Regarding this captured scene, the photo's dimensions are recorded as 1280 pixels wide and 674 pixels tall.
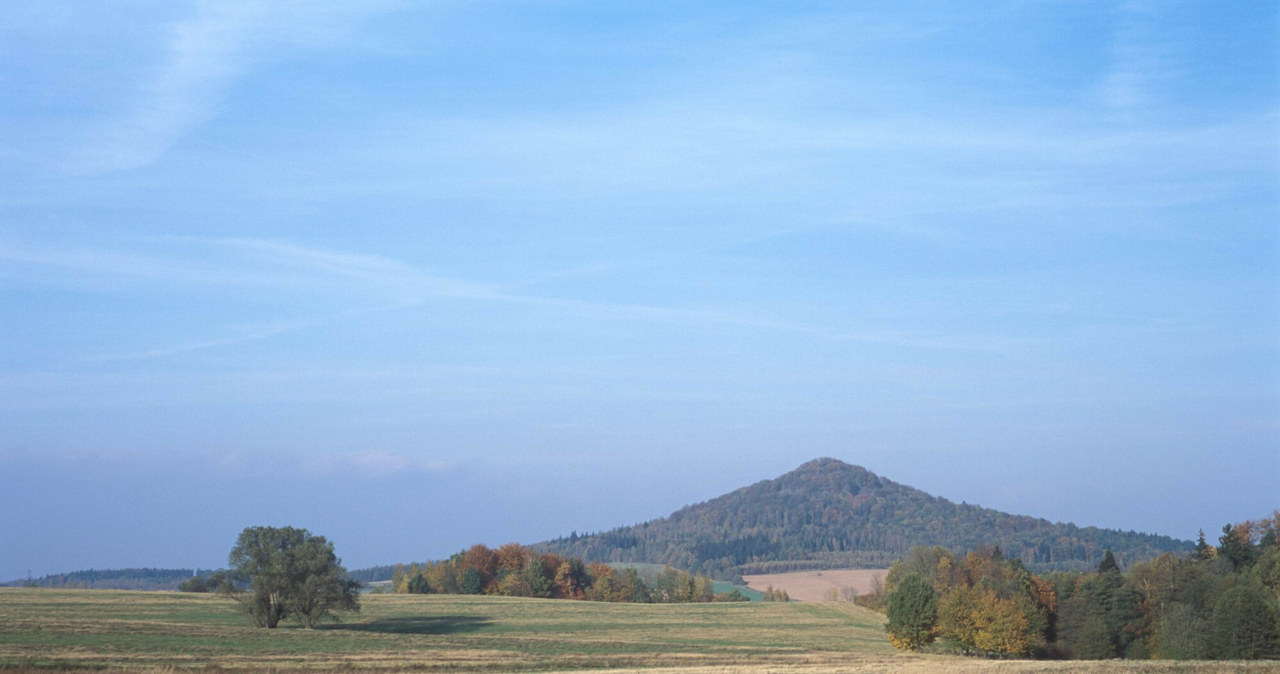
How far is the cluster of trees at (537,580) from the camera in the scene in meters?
148

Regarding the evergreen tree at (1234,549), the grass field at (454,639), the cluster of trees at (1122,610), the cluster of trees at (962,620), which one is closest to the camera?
the grass field at (454,639)

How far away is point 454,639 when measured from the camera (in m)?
69.2

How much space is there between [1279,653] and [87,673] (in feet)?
242

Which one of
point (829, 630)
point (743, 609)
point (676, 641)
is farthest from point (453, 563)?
point (676, 641)

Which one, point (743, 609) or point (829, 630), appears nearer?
point (829, 630)

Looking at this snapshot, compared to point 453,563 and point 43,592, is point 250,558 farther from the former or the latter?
point 453,563

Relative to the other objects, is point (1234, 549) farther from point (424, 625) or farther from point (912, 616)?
point (424, 625)

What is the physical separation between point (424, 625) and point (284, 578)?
1420 cm

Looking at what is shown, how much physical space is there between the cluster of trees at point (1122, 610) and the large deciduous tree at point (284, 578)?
1705 inches

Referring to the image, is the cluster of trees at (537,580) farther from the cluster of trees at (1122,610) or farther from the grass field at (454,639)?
the cluster of trees at (1122,610)

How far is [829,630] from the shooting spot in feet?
300

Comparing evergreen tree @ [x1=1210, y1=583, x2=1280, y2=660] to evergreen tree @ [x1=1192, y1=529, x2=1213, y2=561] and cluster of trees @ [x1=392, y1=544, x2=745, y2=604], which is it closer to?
evergreen tree @ [x1=1192, y1=529, x2=1213, y2=561]

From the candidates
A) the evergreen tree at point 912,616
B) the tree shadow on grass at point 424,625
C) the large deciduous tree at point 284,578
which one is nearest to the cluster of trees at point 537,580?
the tree shadow on grass at point 424,625

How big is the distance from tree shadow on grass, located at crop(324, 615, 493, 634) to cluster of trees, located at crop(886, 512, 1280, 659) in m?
34.1
